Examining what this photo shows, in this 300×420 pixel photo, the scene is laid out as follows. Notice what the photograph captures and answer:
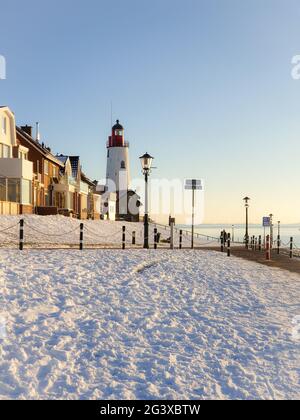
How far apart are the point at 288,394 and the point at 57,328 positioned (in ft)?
13.4

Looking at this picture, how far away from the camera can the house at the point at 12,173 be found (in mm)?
33091

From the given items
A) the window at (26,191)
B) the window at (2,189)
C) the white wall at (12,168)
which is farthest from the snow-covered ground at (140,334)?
the window at (26,191)

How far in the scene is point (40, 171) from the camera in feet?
137

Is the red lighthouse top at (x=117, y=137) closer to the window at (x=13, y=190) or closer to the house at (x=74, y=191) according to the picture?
the house at (x=74, y=191)

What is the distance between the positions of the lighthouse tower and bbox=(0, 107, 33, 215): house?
3384cm

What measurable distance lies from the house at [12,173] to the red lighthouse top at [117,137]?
114ft

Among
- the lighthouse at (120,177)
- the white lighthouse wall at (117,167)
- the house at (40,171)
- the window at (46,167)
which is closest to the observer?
the house at (40,171)

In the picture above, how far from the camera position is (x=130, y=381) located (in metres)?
6.21

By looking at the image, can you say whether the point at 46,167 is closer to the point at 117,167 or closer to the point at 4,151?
the point at 4,151

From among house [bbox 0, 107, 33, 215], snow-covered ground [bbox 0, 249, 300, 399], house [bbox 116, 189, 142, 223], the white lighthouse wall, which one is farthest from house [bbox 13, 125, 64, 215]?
snow-covered ground [bbox 0, 249, 300, 399]

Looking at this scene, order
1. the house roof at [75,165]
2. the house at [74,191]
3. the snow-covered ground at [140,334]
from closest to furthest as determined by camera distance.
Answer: the snow-covered ground at [140,334] → the house at [74,191] → the house roof at [75,165]

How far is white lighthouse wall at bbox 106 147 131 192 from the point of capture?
69.5m
